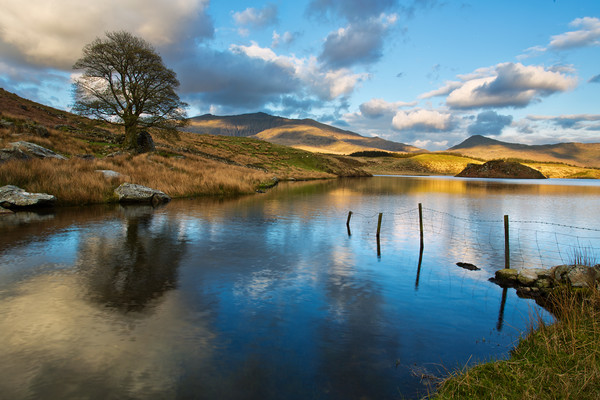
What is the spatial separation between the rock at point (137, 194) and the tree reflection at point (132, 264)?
985 cm

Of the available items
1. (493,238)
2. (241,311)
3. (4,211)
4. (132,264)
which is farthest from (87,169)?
(493,238)

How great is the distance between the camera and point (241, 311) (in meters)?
8.68

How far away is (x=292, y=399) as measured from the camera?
5348 mm

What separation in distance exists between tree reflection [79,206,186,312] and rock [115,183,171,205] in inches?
388

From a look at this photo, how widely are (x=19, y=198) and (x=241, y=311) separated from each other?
71.5 feet

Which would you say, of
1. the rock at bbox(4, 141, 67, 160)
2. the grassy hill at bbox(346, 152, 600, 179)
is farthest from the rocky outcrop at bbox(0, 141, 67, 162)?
the grassy hill at bbox(346, 152, 600, 179)

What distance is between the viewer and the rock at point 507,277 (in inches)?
462

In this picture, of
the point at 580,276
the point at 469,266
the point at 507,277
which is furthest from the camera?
the point at 469,266

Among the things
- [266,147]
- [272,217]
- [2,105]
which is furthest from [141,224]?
[266,147]

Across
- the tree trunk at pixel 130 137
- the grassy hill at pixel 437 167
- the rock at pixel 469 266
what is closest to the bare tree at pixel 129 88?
the tree trunk at pixel 130 137

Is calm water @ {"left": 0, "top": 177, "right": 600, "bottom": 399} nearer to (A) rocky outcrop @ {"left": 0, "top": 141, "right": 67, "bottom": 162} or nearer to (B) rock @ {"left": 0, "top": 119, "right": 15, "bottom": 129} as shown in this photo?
(A) rocky outcrop @ {"left": 0, "top": 141, "right": 67, "bottom": 162}

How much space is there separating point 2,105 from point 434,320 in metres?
63.1

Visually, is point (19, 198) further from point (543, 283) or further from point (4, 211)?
point (543, 283)

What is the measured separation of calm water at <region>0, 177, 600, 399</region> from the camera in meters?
5.78
